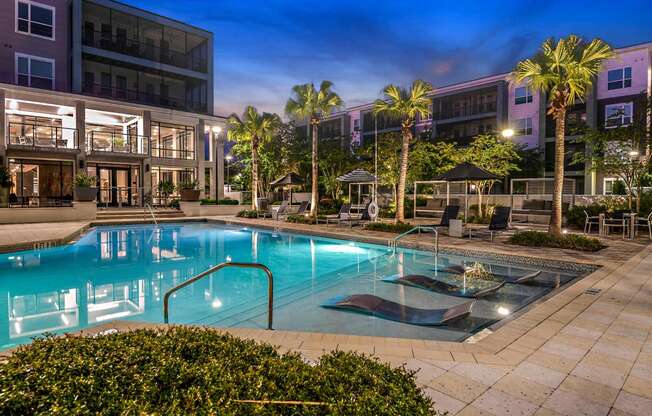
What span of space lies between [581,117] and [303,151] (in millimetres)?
22139

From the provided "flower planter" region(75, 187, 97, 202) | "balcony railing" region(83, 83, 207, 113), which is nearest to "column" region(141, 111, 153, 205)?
"balcony railing" region(83, 83, 207, 113)

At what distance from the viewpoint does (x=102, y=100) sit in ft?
71.0

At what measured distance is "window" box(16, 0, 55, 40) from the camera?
2188 cm

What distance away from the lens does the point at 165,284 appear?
8.16 m

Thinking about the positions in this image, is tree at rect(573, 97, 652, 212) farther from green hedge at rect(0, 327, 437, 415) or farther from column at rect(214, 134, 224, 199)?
column at rect(214, 134, 224, 199)

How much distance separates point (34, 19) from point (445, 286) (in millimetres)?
27628

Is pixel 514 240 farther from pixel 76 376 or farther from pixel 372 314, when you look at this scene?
pixel 76 376

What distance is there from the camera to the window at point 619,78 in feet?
88.2

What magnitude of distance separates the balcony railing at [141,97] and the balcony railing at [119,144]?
2546 mm

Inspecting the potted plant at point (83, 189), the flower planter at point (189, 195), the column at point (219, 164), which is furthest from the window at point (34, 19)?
the flower planter at point (189, 195)

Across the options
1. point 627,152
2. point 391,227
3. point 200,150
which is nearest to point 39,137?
point 200,150

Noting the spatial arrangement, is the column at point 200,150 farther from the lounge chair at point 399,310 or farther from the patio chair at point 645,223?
the patio chair at point 645,223

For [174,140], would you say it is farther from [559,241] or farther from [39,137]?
[559,241]

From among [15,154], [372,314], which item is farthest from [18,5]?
[372,314]
